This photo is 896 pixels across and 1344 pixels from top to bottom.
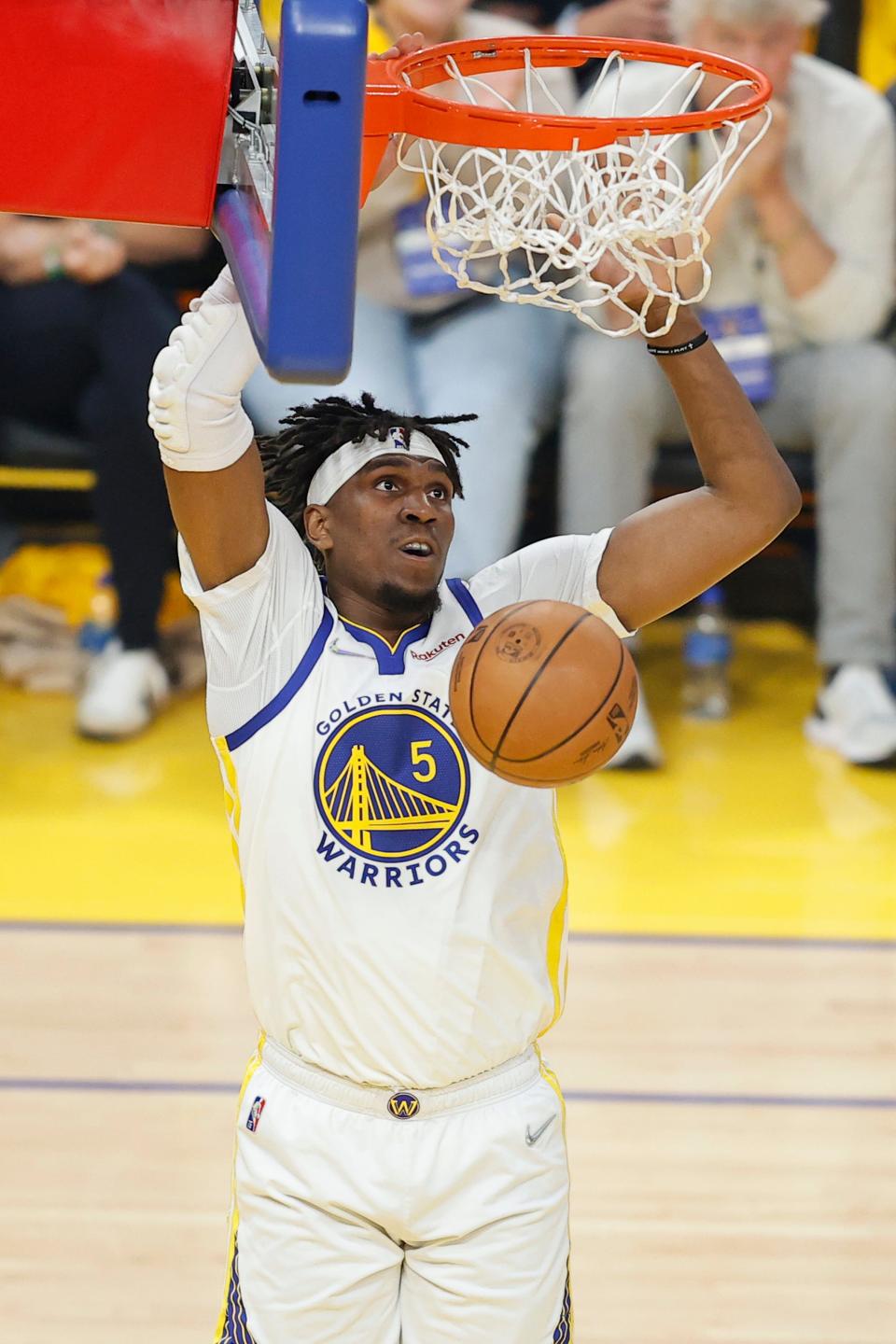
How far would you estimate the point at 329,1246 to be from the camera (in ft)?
8.53

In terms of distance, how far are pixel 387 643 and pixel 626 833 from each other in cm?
320

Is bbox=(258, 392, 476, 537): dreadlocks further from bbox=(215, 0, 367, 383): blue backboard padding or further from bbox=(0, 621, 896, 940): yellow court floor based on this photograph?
bbox=(0, 621, 896, 940): yellow court floor

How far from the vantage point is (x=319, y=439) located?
2.97 m

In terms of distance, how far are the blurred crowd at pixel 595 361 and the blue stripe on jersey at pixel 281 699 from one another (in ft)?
11.0

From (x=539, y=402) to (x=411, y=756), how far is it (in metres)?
3.85

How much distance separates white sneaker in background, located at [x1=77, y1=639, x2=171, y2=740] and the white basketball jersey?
3889 millimetres

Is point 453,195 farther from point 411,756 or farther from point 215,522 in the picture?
point 411,756

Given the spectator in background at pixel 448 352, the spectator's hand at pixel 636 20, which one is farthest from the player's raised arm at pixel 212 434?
the spectator's hand at pixel 636 20

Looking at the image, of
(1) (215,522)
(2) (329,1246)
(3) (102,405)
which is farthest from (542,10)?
(2) (329,1246)

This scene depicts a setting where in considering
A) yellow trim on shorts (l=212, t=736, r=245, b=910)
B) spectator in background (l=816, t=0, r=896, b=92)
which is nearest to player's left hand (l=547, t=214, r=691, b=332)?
yellow trim on shorts (l=212, t=736, r=245, b=910)

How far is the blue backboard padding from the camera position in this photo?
180cm

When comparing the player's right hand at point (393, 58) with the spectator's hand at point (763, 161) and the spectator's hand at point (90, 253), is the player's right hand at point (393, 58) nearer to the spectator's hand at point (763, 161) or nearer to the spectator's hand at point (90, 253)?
the spectator's hand at point (763, 161)

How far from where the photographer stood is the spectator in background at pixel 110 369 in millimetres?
6402

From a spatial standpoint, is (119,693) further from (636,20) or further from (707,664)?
(636,20)
